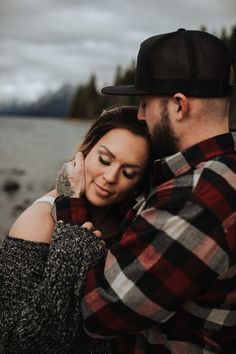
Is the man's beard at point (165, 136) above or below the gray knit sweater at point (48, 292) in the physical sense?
above

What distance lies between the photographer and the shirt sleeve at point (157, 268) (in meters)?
2.06

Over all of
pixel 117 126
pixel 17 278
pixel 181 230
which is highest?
pixel 117 126

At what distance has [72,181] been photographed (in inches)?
121

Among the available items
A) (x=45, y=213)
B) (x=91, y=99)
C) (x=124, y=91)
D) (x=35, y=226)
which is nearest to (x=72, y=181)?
(x=45, y=213)

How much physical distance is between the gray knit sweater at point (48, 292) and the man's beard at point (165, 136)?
0.64 m

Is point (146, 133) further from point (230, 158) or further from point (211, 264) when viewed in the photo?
point (211, 264)

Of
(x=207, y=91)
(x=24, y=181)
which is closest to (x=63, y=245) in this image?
(x=207, y=91)

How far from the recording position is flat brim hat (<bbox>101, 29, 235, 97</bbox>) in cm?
243

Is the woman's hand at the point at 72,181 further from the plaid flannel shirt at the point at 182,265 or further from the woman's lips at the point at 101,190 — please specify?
the plaid flannel shirt at the point at 182,265

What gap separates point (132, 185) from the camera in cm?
330

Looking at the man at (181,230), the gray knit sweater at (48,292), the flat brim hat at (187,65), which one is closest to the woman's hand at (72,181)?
the gray knit sweater at (48,292)

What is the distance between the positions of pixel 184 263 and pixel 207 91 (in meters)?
0.91

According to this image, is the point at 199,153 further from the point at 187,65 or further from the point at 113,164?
the point at 113,164

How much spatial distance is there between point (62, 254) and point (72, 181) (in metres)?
0.79
